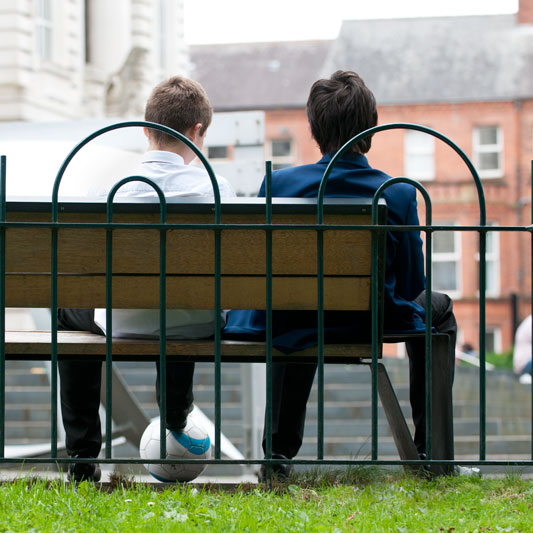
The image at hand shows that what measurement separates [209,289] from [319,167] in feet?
2.22

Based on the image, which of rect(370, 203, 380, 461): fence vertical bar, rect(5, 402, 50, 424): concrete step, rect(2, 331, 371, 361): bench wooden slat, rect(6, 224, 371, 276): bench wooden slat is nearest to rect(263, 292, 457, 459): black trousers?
rect(2, 331, 371, 361): bench wooden slat

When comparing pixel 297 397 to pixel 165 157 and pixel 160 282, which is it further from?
pixel 165 157

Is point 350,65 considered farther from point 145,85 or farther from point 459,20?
point 145,85

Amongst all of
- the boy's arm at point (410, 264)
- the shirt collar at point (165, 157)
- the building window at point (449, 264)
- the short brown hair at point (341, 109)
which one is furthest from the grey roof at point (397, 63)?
the boy's arm at point (410, 264)

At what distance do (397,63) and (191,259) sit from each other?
29582 mm

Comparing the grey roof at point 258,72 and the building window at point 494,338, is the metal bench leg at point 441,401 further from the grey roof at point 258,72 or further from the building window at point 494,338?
the grey roof at point 258,72

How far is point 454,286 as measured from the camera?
29.7m

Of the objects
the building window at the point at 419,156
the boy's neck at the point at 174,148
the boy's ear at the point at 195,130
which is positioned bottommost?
the boy's neck at the point at 174,148

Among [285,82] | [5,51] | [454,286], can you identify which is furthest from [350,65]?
[5,51]

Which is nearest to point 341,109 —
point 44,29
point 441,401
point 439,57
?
point 441,401

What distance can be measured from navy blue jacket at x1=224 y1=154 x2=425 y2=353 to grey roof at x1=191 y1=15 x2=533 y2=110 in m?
27.5

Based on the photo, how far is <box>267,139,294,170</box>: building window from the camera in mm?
31125

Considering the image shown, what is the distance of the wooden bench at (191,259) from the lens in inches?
119

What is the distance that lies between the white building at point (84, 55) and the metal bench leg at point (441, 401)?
1569 centimetres
